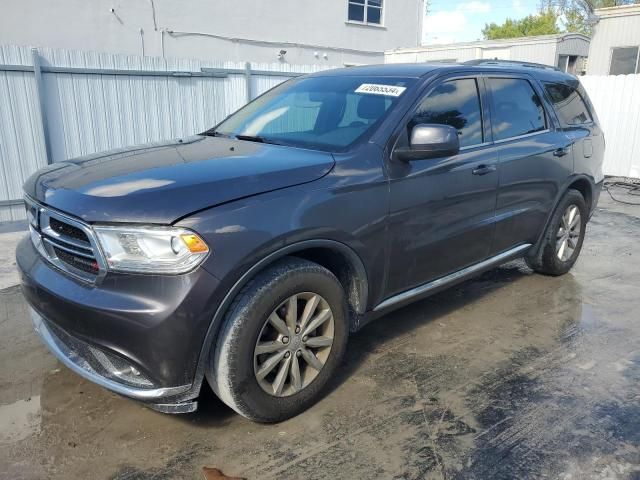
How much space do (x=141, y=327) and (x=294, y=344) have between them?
2.64 ft

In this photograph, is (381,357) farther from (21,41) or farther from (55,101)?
(21,41)

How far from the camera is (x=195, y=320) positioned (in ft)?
7.80

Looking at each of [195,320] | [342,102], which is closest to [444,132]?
[342,102]

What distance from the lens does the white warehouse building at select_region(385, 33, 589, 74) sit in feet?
53.7

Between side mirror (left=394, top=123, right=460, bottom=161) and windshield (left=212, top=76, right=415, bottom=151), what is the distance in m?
0.25

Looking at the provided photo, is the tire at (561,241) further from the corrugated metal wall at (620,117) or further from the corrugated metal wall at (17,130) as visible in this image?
the corrugated metal wall at (620,117)

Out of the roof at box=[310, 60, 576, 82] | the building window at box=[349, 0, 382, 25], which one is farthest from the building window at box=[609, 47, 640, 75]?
the roof at box=[310, 60, 576, 82]

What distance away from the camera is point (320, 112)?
3.70 metres

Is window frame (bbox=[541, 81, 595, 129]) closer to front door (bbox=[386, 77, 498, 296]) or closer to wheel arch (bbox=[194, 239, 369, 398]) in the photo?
front door (bbox=[386, 77, 498, 296])

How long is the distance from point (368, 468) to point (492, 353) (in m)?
1.52

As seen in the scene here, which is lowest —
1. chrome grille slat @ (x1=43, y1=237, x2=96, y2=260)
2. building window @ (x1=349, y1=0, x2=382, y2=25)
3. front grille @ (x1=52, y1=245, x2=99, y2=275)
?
front grille @ (x1=52, y1=245, x2=99, y2=275)

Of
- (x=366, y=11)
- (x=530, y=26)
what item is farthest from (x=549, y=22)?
(x=366, y=11)

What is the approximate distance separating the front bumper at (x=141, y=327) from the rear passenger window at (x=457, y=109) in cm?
187

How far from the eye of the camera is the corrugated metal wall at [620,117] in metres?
10.3
